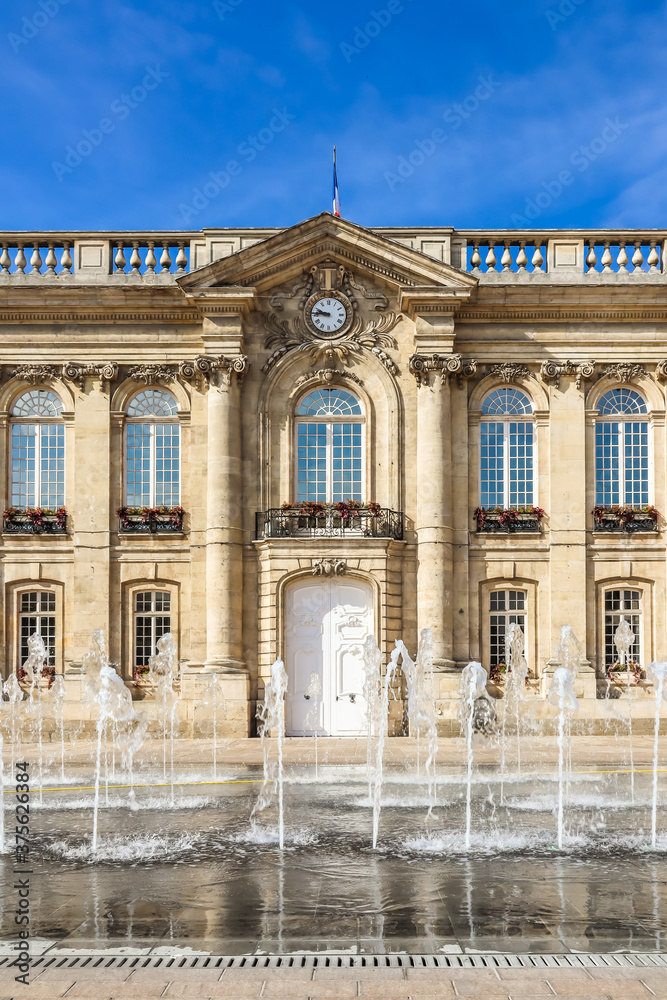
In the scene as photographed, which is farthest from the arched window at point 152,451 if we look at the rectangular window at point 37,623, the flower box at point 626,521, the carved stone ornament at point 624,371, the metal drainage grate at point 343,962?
the metal drainage grate at point 343,962

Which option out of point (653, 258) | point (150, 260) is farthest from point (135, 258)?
point (653, 258)

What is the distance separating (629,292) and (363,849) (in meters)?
17.6

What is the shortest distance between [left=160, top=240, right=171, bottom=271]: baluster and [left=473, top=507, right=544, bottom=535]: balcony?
9783 millimetres

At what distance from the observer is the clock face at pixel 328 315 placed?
79.4ft

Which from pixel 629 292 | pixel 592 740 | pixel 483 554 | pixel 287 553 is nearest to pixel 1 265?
pixel 287 553

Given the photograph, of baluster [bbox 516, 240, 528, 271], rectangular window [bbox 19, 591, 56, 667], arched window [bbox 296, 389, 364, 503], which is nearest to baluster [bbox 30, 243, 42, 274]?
arched window [bbox 296, 389, 364, 503]

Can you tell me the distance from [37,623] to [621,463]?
14995 millimetres

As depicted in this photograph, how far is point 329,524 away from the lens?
2338cm

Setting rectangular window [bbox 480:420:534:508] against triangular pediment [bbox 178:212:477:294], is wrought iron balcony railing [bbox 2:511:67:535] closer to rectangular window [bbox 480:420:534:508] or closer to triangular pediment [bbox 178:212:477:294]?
triangular pediment [bbox 178:212:477:294]

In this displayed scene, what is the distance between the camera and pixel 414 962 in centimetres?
663

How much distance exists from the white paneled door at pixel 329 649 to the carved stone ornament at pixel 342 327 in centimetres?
581

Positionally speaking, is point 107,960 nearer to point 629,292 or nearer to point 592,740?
point 592,740

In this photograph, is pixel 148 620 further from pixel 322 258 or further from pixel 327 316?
pixel 322 258

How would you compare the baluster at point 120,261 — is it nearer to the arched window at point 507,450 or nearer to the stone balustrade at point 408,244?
the stone balustrade at point 408,244
